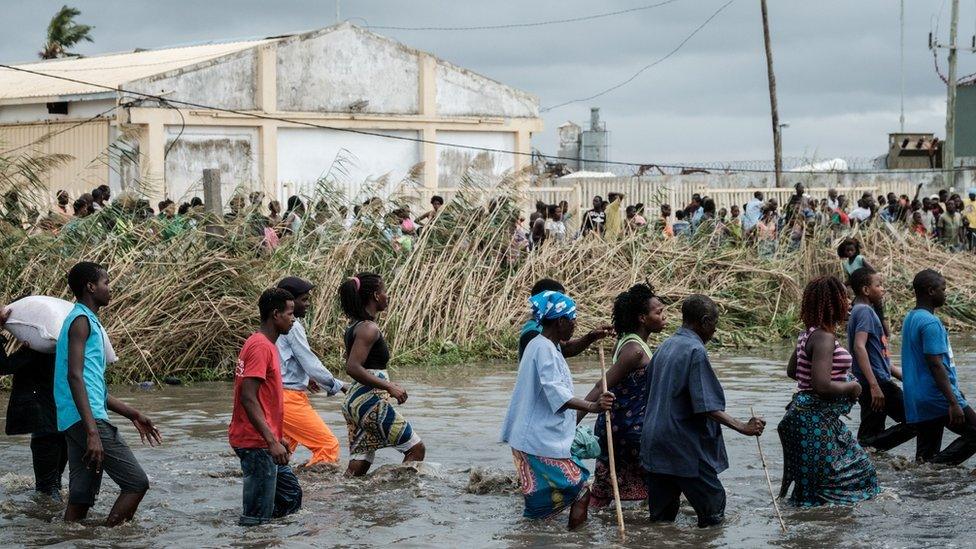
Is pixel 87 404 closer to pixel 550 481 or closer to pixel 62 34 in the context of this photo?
pixel 550 481

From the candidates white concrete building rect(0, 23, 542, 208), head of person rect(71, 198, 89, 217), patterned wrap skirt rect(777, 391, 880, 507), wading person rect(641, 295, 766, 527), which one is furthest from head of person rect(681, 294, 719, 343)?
white concrete building rect(0, 23, 542, 208)

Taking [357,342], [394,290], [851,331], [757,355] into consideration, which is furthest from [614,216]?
[357,342]

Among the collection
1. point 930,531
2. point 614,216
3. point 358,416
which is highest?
point 614,216

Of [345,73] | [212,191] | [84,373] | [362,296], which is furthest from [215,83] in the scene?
[84,373]

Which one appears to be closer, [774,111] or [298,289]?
[298,289]

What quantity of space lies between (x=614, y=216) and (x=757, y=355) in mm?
3464

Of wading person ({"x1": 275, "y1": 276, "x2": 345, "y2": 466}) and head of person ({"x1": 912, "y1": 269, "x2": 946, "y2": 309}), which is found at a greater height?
head of person ({"x1": 912, "y1": 269, "x2": 946, "y2": 309})

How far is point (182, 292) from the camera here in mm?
14430

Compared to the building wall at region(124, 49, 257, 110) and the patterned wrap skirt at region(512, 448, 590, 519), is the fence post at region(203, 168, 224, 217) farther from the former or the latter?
the building wall at region(124, 49, 257, 110)

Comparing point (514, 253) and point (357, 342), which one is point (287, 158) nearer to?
point (514, 253)

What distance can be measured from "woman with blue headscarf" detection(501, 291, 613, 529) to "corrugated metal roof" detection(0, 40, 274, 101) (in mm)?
20669

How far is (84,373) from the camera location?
23.4ft

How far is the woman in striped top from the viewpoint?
25.1 ft

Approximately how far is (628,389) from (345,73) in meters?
23.0
